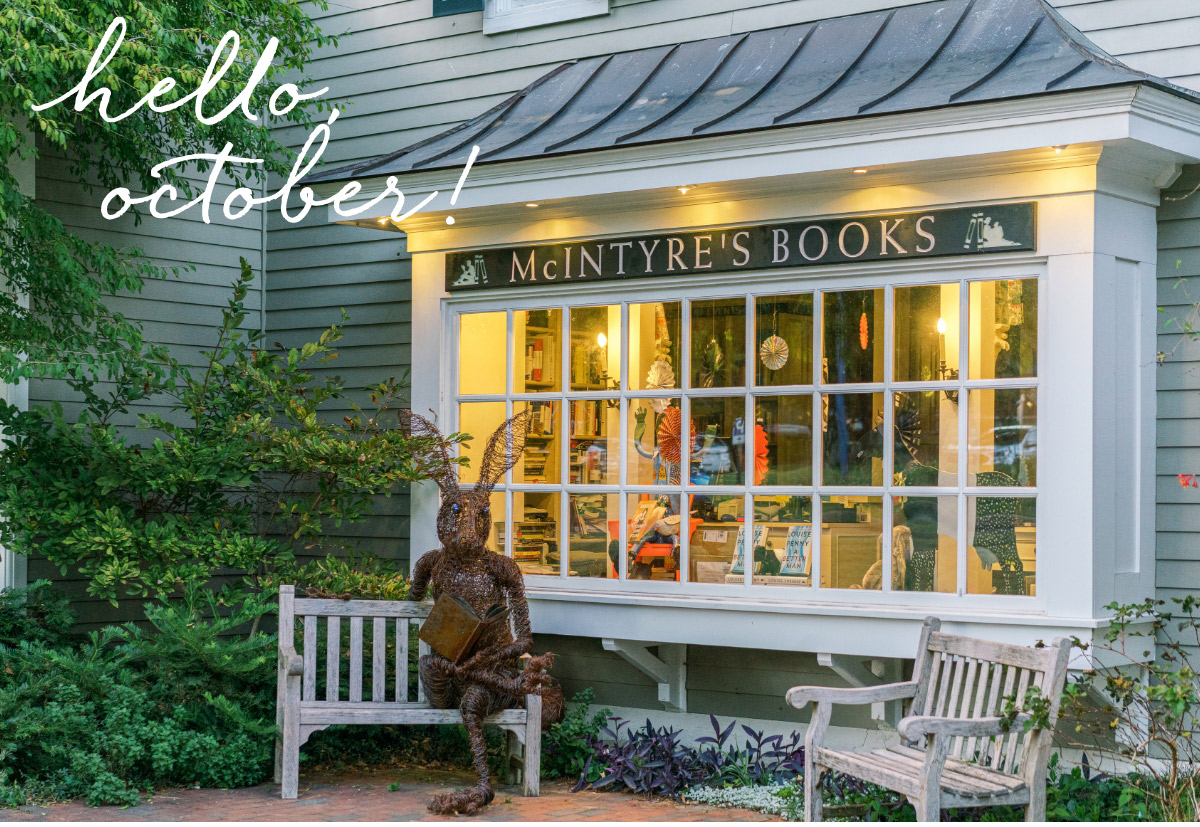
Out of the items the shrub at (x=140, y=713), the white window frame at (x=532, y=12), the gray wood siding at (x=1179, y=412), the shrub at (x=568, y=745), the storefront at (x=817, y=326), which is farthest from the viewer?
the white window frame at (x=532, y=12)

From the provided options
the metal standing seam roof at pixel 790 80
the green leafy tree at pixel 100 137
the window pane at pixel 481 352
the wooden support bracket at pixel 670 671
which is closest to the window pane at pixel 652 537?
the wooden support bracket at pixel 670 671

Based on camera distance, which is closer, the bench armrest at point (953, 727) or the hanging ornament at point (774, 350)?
the bench armrest at point (953, 727)

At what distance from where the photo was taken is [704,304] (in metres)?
6.45

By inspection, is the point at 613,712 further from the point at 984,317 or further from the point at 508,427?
the point at 984,317

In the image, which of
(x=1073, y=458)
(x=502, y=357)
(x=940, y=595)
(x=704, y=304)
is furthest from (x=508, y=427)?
(x=1073, y=458)

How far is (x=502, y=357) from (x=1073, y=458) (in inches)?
123

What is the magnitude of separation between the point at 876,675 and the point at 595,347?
2228 millimetres

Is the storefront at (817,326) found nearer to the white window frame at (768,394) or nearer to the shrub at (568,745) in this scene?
the white window frame at (768,394)

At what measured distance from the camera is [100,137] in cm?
738

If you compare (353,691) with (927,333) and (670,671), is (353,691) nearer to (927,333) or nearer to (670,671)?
(670,671)

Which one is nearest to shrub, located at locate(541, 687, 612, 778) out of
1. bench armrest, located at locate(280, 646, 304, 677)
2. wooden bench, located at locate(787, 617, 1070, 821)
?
bench armrest, located at locate(280, 646, 304, 677)

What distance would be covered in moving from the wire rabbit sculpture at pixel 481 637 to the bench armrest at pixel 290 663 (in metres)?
0.58

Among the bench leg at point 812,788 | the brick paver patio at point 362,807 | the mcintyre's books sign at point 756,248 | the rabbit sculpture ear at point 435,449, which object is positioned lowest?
the brick paver patio at point 362,807

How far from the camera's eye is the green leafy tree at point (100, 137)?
20.2 feet
